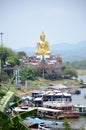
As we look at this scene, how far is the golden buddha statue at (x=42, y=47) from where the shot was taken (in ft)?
195

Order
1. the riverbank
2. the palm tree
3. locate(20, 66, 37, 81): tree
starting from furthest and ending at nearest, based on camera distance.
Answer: locate(20, 66, 37, 81): tree
the riverbank
the palm tree

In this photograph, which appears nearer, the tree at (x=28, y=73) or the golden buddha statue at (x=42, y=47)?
the tree at (x=28, y=73)

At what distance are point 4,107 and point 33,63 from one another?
4971 centimetres

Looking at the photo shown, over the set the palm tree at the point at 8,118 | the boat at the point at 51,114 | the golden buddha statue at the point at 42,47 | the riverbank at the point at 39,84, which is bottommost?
the boat at the point at 51,114

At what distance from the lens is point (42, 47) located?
2379 inches

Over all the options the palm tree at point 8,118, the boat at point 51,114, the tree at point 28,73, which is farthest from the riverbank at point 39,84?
the palm tree at point 8,118

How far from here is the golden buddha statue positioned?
5931 centimetres

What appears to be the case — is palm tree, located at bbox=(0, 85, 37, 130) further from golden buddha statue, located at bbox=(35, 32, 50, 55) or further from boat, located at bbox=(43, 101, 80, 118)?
golden buddha statue, located at bbox=(35, 32, 50, 55)

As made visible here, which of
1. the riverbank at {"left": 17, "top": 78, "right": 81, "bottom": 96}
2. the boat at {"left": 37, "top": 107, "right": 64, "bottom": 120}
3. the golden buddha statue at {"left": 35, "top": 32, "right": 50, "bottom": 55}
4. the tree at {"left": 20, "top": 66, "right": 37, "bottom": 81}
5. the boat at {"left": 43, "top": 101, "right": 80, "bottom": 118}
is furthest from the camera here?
the golden buddha statue at {"left": 35, "top": 32, "right": 50, "bottom": 55}

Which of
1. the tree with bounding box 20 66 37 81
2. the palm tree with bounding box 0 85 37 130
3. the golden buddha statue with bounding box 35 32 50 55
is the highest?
the golden buddha statue with bounding box 35 32 50 55

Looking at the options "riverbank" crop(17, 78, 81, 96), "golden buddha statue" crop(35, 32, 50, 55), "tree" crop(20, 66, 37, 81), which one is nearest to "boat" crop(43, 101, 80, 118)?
"riverbank" crop(17, 78, 81, 96)

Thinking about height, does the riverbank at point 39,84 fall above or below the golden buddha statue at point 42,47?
below

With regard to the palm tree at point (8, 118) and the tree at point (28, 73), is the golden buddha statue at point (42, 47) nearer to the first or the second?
the tree at point (28, 73)

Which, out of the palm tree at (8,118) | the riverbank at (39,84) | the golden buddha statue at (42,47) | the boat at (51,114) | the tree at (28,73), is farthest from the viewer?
the golden buddha statue at (42,47)
